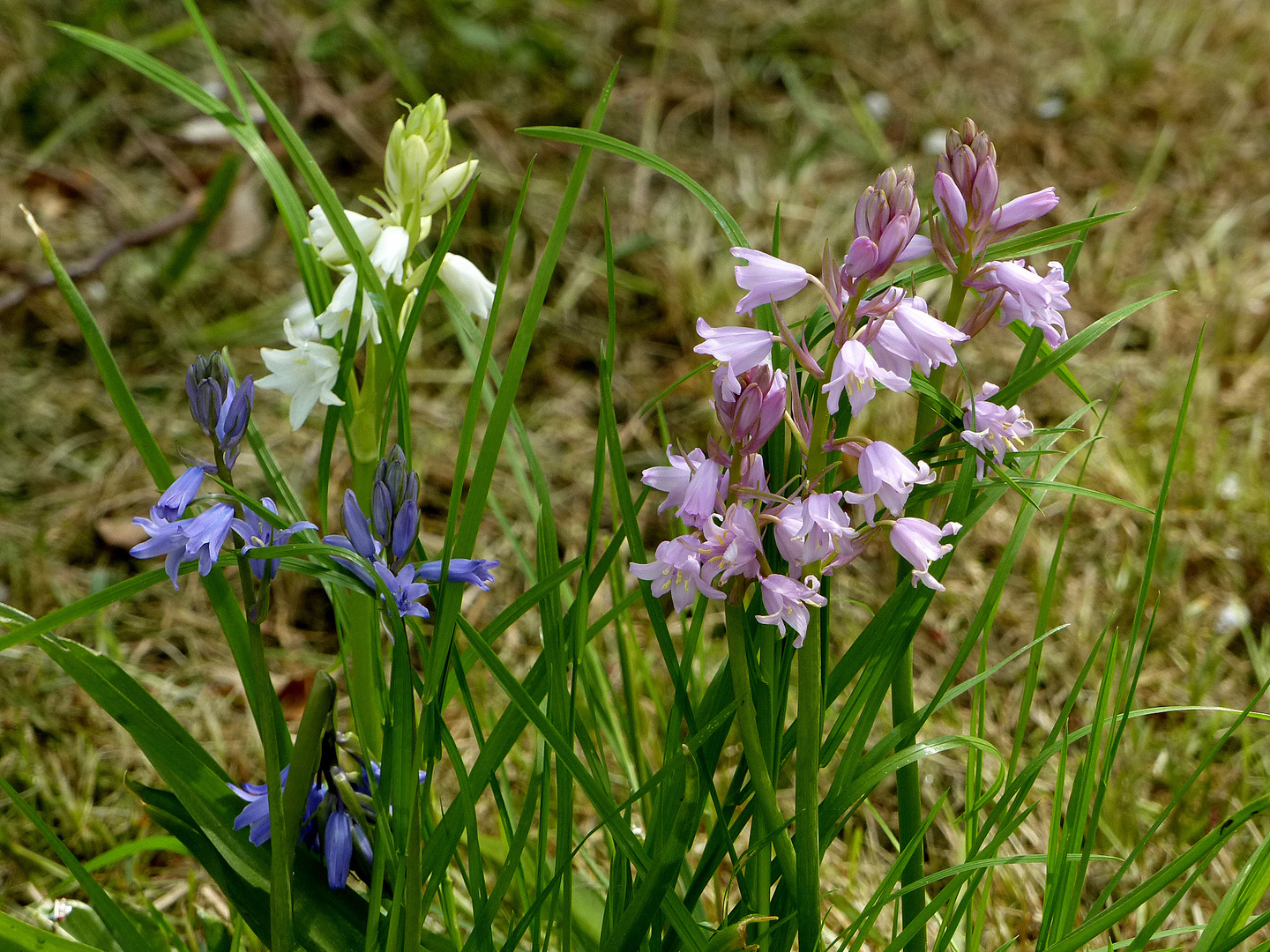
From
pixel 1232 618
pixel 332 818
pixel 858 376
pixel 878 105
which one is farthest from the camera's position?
pixel 878 105

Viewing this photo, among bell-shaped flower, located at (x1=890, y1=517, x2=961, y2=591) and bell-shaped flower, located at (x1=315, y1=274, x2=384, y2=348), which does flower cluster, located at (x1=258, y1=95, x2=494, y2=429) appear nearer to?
bell-shaped flower, located at (x1=315, y1=274, x2=384, y2=348)

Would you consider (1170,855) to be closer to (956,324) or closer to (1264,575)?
(1264,575)

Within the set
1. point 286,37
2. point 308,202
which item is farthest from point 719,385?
point 286,37

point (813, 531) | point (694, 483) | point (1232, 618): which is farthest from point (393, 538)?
point (1232, 618)

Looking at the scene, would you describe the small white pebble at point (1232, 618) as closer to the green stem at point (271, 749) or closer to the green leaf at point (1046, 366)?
the green leaf at point (1046, 366)

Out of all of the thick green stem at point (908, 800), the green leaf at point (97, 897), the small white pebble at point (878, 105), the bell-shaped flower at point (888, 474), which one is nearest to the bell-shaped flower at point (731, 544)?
the bell-shaped flower at point (888, 474)

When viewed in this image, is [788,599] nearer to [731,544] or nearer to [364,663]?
[731,544]
